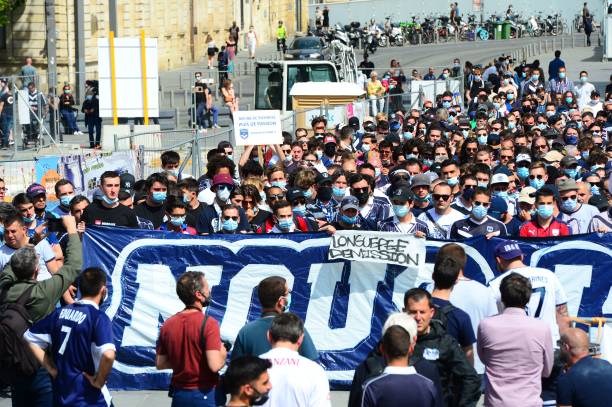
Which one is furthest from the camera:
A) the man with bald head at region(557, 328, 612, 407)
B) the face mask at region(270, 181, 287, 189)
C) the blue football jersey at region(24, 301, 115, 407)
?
the face mask at region(270, 181, 287, 189)

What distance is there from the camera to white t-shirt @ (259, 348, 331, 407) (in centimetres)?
740

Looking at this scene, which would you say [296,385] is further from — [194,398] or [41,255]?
[41,255]

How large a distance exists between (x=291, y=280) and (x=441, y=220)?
157 cm

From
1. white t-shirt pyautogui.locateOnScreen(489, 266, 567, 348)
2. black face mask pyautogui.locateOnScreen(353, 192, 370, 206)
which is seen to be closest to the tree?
black face mask pyautogui.locateOnScreen(353, 192, 370, 206)

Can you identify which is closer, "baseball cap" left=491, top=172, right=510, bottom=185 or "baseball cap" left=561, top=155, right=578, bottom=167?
"baseball cap" left=491, top=172, right=510, bottom=185

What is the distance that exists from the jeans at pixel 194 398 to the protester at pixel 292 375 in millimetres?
1007

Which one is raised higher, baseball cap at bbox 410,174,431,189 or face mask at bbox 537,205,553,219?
baseball cap at bbox 410,174,431,189

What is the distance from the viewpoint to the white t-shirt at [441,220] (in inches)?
467

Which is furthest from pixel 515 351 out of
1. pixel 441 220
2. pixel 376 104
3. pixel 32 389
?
pixel 376 104

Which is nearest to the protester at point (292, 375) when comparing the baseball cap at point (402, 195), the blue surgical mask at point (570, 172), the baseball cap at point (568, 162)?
the baseball cap at point (402, 195)

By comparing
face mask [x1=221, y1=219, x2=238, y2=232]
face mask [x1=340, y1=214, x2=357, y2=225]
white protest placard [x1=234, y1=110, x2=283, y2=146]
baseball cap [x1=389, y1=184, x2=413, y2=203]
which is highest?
white protest placard [x1=234, y1=110, x2=283, y2=146]

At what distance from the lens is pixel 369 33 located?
63000 millimetres

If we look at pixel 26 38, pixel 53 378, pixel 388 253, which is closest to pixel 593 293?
pixel 388 253

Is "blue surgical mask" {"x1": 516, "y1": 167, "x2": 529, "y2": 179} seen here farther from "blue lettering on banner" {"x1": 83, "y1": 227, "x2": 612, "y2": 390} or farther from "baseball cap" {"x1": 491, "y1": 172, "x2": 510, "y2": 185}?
"blue lettering on banner" {"x1": 83, "y1": 227, "x2": 612, "y2": 390}
